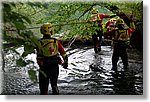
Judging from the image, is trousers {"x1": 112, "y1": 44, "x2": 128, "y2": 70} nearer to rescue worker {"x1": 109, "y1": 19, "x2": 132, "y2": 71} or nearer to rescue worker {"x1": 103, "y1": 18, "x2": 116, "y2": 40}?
rescue worker {"x1": 109, "y1": 19, "x2": 132, "y2": 71}

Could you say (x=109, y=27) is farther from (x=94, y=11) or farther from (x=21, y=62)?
(x=21, y=62)

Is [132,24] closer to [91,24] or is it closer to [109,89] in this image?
[91,24]

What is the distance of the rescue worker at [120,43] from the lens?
7.10 feet

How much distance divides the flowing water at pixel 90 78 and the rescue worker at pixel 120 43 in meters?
0.03

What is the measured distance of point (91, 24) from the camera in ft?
7.06

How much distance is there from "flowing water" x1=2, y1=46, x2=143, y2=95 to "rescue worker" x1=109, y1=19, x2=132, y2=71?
3cm

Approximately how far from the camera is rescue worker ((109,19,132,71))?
2.16m

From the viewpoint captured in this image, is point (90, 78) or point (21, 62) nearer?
point (21, 62)

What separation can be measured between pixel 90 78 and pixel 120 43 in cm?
33

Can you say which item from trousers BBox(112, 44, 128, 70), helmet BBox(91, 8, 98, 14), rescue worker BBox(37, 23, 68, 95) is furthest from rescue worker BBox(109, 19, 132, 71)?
rescue worker BBox(37, 23, 68, 95)

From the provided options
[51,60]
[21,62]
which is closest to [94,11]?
[51,60]

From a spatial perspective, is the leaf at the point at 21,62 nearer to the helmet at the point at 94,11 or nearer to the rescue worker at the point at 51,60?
the rescue worker at the point at 51,60

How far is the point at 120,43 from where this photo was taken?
219 centimetres

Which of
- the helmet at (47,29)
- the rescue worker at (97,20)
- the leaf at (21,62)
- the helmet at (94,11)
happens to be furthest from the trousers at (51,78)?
the leaf at (21,62)
